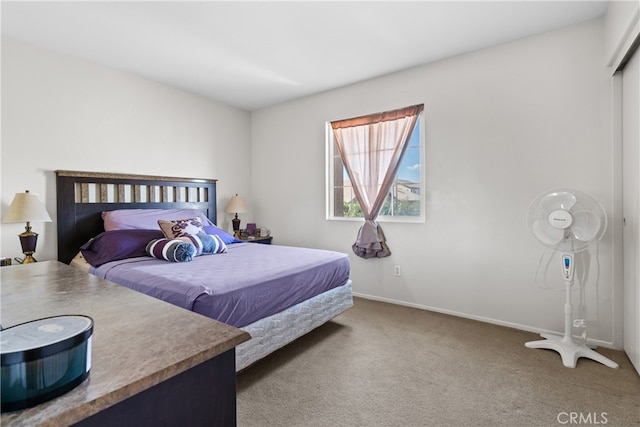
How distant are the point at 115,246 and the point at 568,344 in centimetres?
366

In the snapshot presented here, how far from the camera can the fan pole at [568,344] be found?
2176 millimetres

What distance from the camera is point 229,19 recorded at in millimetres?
2457

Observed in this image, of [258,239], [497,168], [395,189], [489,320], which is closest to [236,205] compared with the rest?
[258,239]

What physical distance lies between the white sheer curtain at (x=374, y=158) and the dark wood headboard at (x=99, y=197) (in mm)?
2055

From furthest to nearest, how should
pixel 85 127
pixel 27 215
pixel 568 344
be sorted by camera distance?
pixel 85 127, pixel 27 215, pixel 568 344

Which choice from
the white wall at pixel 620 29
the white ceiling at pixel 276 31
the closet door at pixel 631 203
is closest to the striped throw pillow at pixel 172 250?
the white ceiling at pixel 276 31

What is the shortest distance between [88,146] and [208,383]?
11.0 feet

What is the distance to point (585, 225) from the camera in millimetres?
2262

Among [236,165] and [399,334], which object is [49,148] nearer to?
[236,165]

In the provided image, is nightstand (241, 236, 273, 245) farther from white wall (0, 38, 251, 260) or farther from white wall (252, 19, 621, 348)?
white wall (252, 19, 621, 348)

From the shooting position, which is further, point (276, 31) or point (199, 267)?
point (276, 31)


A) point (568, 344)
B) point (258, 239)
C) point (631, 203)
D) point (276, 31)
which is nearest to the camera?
point (631, 203)

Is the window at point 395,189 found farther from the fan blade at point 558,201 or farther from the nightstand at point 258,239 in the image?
the fan blade at point 558,201

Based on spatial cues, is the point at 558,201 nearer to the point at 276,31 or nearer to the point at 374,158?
the point at 374,158
